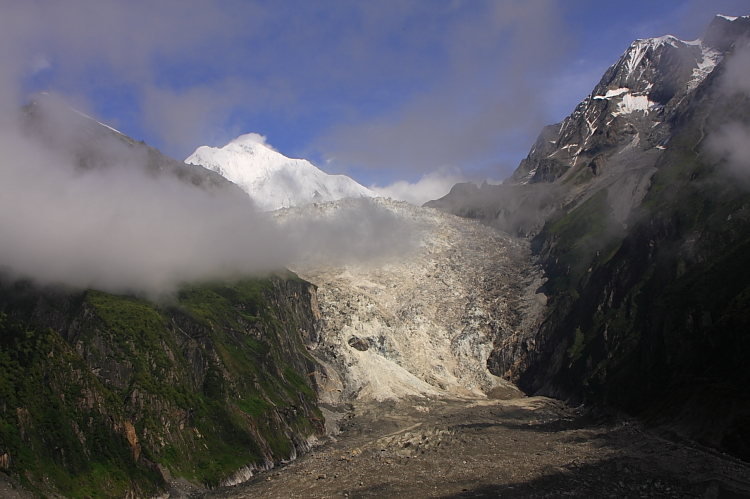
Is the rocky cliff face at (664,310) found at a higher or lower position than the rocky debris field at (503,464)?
higher

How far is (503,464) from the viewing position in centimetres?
7581

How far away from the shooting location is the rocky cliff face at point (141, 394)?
5838 centimetres

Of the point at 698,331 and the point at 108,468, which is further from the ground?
the point at 698,331

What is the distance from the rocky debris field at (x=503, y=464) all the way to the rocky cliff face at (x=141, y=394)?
19.4ft

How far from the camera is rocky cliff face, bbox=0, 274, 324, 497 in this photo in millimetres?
58375

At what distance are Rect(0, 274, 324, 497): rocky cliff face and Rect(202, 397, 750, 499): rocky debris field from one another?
5.92 meters

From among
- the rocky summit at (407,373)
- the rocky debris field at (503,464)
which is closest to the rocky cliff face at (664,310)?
the rocky summit at (407,373)

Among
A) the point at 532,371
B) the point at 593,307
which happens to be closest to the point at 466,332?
the point at 532,371

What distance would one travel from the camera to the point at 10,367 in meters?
60.1

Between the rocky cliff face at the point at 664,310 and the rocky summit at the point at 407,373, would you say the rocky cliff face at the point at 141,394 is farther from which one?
the rocky cliff face at the point at 664,310

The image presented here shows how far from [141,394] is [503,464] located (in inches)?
1745

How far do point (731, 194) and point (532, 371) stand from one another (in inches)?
2435

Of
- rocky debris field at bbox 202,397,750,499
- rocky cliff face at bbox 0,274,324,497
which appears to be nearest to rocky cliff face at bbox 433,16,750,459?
rocky debris field at bbox 202,397,750,499

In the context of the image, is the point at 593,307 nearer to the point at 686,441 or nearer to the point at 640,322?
the point at 640,322
